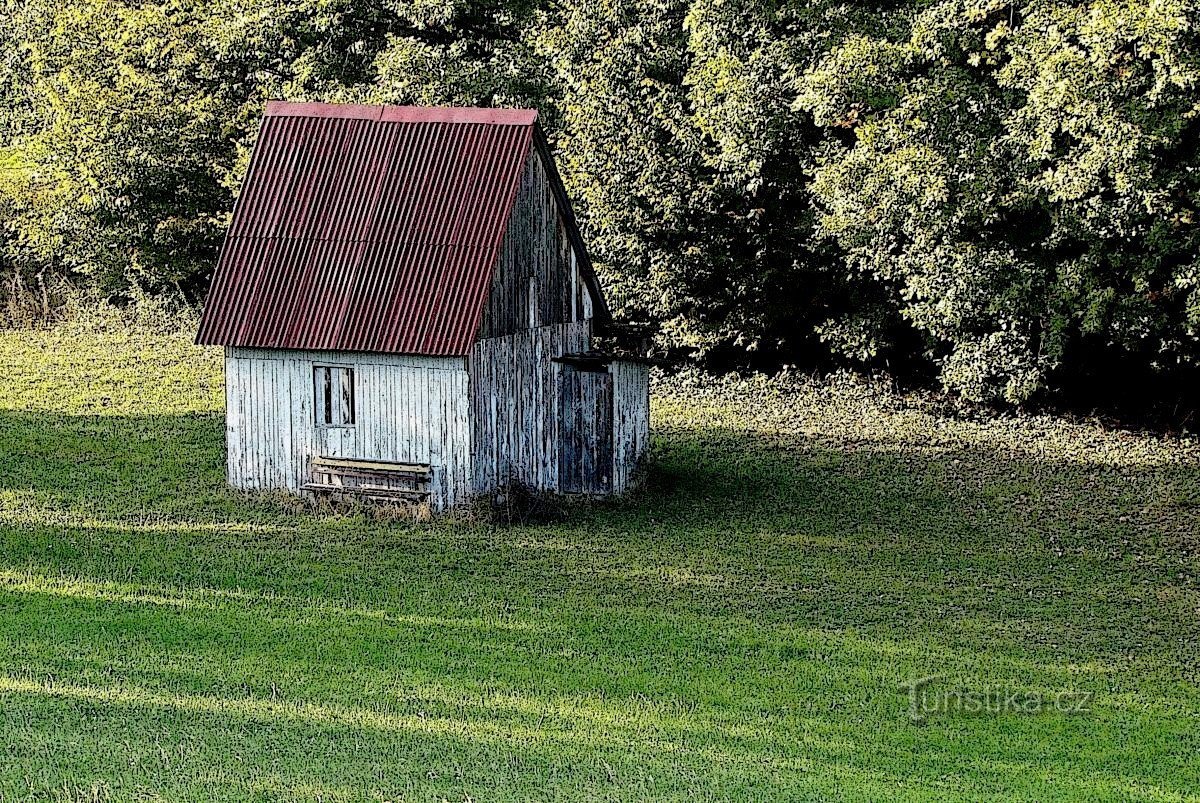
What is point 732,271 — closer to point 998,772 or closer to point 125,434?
point 125,434

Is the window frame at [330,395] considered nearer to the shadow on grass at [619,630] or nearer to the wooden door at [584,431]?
the shadow on grass at [619,630]

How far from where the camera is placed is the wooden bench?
66.1 feet

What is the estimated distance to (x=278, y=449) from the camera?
20938 millimetres

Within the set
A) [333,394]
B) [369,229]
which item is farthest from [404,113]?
[333,394]

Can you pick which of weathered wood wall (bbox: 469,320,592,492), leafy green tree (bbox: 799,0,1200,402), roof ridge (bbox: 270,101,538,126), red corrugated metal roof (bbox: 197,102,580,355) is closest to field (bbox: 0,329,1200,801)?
weathered wood wall (bbox: 469,320,592,492)

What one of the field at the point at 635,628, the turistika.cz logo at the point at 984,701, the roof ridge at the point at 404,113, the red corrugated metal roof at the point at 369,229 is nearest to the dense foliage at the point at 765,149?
the field at the point at 635,628

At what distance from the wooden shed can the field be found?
3.00 feet

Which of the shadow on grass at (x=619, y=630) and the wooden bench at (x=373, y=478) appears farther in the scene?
the wooden bench at (x=373, y=478)

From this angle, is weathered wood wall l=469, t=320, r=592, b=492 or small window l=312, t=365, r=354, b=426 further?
small window l=312, t=365, r=354, b=426

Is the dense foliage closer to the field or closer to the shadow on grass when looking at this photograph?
the field

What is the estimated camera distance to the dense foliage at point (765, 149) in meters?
23.7

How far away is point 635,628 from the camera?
51.1ft

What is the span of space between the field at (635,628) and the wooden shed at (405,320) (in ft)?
3.00

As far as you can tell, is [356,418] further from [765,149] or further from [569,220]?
[765,149]
